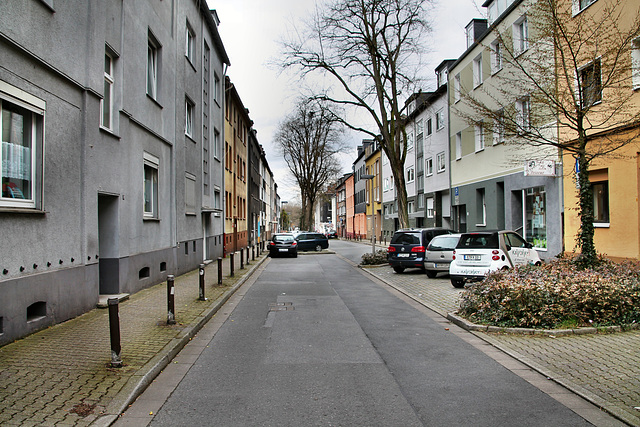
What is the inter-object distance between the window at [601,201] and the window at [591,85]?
5.94m

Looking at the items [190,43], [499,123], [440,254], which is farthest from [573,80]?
[190,43]

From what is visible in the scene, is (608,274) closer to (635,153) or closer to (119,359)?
(635,153)

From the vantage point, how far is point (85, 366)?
17.1 ft

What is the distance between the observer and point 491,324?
301 inches

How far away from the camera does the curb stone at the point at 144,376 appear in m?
4.04

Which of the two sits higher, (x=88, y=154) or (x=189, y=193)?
(x=88, y=154)

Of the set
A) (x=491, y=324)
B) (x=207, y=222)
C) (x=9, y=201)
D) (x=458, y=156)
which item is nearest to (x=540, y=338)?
(x=491, y=324)

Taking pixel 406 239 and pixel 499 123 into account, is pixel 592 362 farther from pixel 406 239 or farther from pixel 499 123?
pixel 406 239

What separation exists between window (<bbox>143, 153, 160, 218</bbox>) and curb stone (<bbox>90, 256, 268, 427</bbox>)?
5.78 metres

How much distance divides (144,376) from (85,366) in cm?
79

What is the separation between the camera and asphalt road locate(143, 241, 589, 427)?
4.09 m

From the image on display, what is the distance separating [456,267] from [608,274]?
4.29 meters

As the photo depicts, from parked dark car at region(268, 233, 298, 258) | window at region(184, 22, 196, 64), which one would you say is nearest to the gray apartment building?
window at region(184, 22, 196, 64)

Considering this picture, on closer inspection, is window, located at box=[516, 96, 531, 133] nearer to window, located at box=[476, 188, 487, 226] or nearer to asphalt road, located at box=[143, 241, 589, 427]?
asphalt road, located at box=[143, 241, 589, 427]
